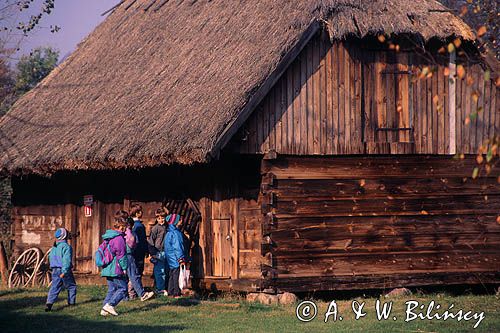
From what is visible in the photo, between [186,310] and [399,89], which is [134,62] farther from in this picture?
[186,310]

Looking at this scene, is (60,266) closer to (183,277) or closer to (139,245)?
(139,245)

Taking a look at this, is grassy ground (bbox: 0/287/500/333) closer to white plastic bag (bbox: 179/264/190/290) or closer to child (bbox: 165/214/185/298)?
child (bbox: 165/214/185/298)

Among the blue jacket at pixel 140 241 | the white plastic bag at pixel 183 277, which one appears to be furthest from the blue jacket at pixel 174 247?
the blue jacket at pixel 140 241

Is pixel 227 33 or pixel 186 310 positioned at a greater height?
pixel 227 33

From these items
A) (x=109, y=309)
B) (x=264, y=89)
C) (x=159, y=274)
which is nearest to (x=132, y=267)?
(x=159, y=274)

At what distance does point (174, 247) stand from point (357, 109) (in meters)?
4.26

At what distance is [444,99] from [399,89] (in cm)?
101

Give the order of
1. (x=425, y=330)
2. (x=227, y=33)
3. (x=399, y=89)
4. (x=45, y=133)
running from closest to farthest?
(x=425, y=330)
(x=399, y=89)
(x=227, y=33)
(x=45, y=133)

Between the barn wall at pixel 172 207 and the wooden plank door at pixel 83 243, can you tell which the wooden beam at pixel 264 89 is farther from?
the wooden plank door at pixel 83 243

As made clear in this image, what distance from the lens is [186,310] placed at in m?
15.6

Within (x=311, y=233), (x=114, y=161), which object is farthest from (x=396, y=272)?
(x=114, y=161)

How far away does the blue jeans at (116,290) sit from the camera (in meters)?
15.2

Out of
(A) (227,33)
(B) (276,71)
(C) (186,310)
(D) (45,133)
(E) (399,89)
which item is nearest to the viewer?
(C) (186,310)

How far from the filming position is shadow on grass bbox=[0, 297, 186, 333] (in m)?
13.8
